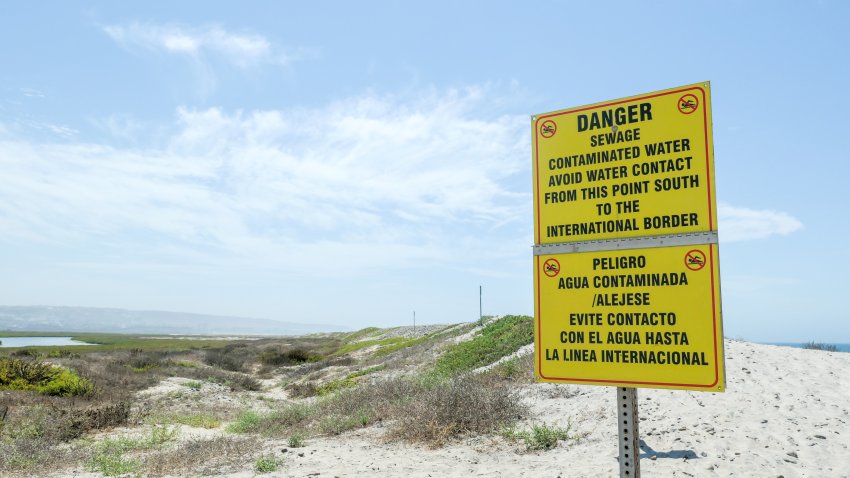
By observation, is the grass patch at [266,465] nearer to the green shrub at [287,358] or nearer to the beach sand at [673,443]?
the beach sand at [673,443]

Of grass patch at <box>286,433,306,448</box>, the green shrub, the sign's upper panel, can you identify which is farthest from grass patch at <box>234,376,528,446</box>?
the green shrub

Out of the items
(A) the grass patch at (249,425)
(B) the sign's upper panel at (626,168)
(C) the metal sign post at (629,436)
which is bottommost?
(A) the grass patch at (249,425)

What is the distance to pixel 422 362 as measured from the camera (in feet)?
98.2

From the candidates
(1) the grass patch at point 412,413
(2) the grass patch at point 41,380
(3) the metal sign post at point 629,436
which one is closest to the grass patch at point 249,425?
(1) the grass patch at point 412,413

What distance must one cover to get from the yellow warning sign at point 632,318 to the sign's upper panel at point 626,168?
0.25 meters

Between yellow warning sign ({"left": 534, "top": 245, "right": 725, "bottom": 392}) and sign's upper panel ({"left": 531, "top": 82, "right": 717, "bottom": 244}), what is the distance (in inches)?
9.8

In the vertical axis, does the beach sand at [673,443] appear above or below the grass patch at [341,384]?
above

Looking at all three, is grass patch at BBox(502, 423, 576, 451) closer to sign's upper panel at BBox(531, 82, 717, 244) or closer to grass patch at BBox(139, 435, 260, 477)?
grass patch at BBox(139, 435, 260, 477)

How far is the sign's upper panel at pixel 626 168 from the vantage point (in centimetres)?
452

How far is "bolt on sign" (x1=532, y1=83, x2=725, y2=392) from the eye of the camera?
14.5 feet

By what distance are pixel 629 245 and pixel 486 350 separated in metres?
21.4

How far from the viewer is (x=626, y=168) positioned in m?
4.84

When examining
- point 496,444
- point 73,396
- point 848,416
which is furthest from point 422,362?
point 848,416

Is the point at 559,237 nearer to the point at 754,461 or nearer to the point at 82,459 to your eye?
the point at 754,461
